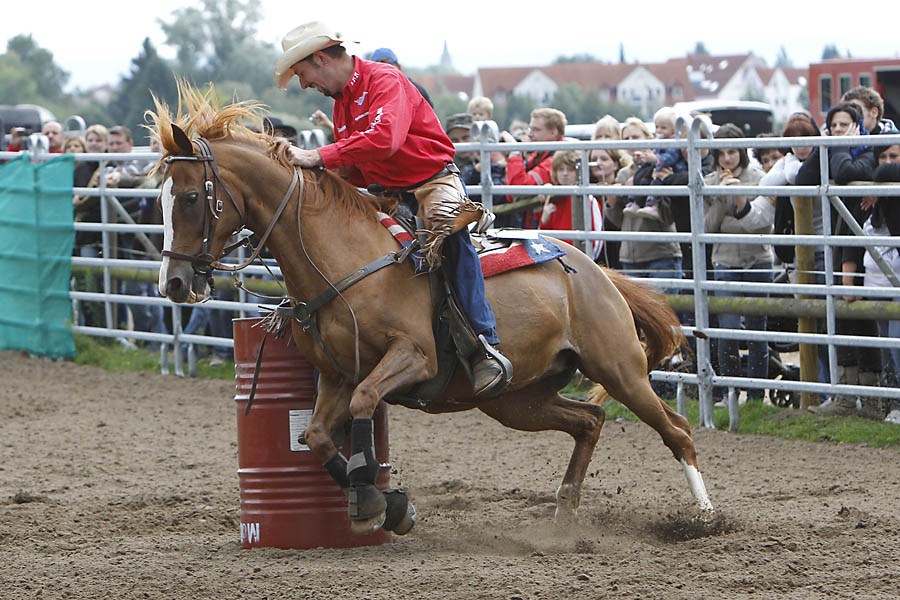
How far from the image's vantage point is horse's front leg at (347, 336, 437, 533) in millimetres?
5395

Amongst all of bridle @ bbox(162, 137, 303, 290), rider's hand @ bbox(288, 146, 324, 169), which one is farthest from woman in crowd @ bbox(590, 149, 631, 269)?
bridle @ bbox(162, 137, 303, 290)

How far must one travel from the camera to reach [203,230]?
5.32m

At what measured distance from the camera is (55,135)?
1435 centimetres

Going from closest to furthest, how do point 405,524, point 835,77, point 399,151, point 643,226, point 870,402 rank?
point 405,524 < point 399,151 < point 870,402 < point 643,226 < point 835,77

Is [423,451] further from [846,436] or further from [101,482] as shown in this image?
[846,436]

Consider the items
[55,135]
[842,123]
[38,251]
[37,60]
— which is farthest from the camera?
[37,60]

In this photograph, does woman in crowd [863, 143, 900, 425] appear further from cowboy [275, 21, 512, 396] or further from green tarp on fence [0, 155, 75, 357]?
green tarp on fence [0, 155, 75, 357]

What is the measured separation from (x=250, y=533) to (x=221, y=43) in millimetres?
107638

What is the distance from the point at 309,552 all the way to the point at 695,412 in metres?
4.39

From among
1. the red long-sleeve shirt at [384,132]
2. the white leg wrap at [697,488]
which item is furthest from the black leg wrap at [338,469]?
the white leg wrap at [697,488]

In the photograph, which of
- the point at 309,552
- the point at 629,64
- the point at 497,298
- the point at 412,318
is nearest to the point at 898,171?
the point at 497,298

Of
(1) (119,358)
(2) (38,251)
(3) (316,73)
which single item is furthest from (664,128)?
(2) (38,251)

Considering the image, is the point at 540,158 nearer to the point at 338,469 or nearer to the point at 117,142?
the point at 338,469

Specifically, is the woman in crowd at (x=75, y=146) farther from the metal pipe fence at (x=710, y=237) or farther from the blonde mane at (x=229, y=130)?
the blonde mane at (x=229, y=130)
